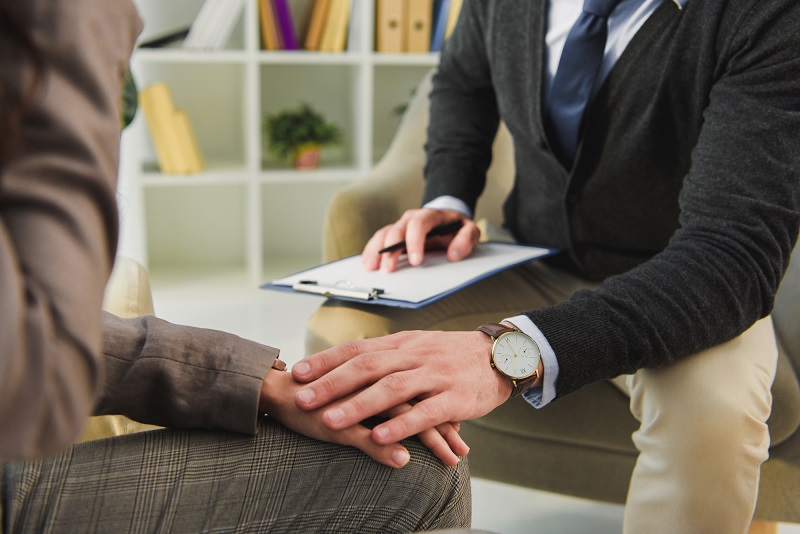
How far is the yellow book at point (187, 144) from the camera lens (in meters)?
2.71

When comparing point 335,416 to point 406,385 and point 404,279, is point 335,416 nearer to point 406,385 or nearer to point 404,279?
point 406,385

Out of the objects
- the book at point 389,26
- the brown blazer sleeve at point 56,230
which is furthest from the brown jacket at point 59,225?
the book at point 389,26

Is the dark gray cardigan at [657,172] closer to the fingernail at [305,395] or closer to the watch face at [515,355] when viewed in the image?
the watch face at [515,355]

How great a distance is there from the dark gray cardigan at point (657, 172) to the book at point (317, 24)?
131cm

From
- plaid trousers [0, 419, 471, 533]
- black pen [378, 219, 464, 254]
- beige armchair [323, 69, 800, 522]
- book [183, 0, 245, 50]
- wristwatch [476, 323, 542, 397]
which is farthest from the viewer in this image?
book [183, 0, 245, 50]

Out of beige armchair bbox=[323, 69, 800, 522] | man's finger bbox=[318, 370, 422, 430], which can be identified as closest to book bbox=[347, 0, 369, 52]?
beige armchair bbox=[323, 69, 800, 522]

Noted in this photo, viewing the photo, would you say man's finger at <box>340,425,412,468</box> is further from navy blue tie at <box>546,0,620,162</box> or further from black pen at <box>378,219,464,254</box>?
navy blue tie at <box>546,0,620,162</box>

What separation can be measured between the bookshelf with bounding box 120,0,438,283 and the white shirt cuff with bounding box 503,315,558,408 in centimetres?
195

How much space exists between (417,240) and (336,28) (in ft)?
5.60

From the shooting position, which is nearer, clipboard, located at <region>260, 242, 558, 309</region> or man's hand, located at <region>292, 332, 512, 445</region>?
man's hand, located at <region>292, 332, 512, 445</region>

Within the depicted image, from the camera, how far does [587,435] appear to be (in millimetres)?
1283

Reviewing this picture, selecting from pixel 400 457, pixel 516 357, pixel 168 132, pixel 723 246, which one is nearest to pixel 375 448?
pixel 400 457

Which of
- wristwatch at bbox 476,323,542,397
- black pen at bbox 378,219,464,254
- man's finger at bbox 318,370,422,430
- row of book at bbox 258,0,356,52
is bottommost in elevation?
black pen at bbox 378,219,464,254

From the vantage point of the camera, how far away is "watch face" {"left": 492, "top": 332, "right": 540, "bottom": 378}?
2.97 ft
